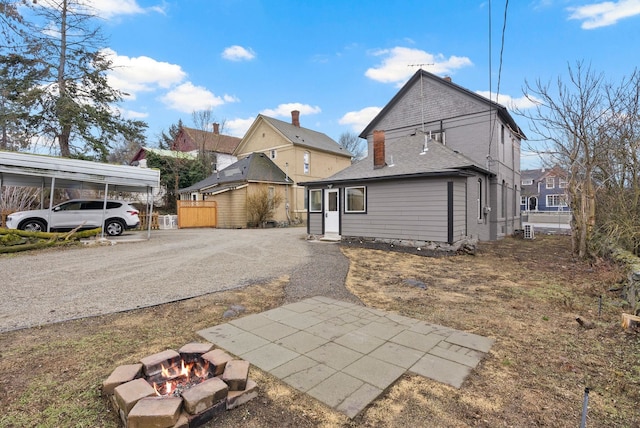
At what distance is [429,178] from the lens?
9828 mm

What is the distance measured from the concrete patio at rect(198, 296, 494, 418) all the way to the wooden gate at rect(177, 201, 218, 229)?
55.6 ft

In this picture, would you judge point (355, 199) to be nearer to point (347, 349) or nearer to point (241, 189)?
point (347, 349)

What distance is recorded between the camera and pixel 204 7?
1094 cm

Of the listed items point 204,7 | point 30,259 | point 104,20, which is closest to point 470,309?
point 30,259

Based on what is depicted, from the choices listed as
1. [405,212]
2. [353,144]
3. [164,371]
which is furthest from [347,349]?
[353,144]

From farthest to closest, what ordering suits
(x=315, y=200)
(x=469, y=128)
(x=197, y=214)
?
1. (x=197, y=214)
2. (x=469, y=128)
3. (x=315, y=200)

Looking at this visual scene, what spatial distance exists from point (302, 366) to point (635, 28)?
1150 cm

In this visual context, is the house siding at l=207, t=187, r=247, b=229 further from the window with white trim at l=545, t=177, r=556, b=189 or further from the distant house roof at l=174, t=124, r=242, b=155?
the window with white trim at l=545, t=177, r=556, b=189

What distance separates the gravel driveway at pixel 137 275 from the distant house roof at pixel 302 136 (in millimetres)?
15052

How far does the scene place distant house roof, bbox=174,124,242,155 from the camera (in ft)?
100.0

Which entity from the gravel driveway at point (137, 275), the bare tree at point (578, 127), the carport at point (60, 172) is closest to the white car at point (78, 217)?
the carport at point (60, 172)

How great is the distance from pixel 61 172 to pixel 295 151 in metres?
15.1

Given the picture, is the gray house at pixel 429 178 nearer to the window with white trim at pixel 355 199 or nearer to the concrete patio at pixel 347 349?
the window with white trim at pixel 355 199

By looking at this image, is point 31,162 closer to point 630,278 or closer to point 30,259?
point 30,259
